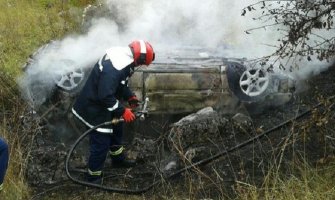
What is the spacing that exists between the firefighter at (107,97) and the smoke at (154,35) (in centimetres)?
146

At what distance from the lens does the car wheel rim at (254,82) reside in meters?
8.02

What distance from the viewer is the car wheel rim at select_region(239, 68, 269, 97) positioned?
8.02m

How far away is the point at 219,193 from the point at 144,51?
1925 millimetres

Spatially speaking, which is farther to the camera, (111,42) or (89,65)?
(111,42)

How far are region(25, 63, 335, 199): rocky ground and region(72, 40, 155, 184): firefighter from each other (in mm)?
383

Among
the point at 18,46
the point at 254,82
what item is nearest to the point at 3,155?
the point at 254,82

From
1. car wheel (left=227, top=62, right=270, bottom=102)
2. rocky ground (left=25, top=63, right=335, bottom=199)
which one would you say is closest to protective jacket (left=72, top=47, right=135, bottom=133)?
rocky ground (left=25, top=63, right=335, bottom=199)

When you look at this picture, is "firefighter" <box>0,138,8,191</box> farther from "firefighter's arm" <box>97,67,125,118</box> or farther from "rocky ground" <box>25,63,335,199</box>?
"firefighter's arm" <box>97,67,125,118</box>

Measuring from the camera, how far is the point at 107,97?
596 cm

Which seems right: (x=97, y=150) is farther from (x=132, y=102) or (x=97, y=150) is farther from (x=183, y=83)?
(x=183, y=83)

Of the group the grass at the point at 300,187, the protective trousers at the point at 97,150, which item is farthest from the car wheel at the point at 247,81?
the grass at the point at 300,187

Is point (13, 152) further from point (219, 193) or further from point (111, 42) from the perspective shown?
point (111, 42)

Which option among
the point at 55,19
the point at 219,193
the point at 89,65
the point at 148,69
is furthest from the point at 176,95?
the point at 55,19

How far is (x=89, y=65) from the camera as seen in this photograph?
777 cm
